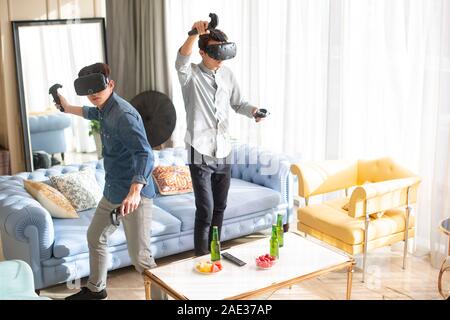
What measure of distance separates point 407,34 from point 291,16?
113 cm

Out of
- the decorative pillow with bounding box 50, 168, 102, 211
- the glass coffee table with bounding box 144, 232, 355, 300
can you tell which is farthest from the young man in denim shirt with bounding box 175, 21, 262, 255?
the decorative pillow with bounding box 50, 168, 102, 211

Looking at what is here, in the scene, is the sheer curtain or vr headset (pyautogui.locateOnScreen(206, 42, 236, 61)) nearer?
vr headset (pyautogui.locateOnScreen(206, 42, 236, 61))

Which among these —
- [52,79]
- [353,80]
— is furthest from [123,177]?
[52,79]

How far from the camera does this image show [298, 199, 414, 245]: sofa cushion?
4238mm

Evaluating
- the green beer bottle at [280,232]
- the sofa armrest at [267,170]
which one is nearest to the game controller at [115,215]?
the green beer bottle at [280,232]

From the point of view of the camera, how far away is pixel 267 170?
201 inches

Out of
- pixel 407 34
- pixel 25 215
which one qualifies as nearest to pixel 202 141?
pixel 25 215

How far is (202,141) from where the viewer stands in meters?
4.15

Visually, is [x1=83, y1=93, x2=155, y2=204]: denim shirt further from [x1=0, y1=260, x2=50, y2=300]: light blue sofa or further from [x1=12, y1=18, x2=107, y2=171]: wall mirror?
[x1=12, y1=18, x2=107, y2=171]: wall mirror

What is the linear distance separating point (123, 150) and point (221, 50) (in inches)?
34.9

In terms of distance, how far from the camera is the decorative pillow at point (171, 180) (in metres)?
4.95

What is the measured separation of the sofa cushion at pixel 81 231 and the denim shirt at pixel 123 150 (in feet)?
1.81

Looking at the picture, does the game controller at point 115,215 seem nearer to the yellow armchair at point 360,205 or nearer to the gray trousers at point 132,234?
the gray trousers at point 132,234
